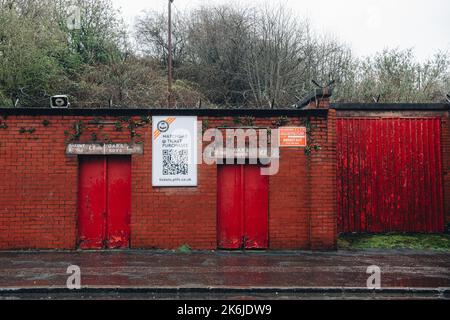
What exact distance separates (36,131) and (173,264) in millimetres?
5263

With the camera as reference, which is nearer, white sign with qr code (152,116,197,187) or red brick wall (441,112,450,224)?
white sign with qr code (152,116,197,187)

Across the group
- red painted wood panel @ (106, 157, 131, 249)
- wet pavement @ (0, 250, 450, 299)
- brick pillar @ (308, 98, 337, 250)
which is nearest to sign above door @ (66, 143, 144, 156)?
red painted wood panel @ (106, 157, 131, 249)

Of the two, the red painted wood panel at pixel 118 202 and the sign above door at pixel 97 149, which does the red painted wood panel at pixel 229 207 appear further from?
the sign above door at pixel 97 149

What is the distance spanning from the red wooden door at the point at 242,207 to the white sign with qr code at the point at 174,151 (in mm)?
879

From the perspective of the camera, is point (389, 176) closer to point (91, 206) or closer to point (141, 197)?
point (141, 197)

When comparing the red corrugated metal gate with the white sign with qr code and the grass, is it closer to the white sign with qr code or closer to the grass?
the grass

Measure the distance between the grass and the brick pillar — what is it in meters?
0.97

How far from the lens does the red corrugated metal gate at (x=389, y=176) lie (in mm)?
14023

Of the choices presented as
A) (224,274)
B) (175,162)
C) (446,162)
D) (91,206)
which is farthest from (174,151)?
(446,162)

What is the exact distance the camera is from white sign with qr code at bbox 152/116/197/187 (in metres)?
12.2

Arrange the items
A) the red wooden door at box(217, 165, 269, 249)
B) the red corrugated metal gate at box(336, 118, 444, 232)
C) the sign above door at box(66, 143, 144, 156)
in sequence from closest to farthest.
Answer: the sign above door at box(66, 143, 144, 156), the red wooden door at box(217, 165, 269, 249), the red corrugated metal gate at box(336, 118, 444, 232)

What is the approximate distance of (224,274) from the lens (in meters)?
9.11
